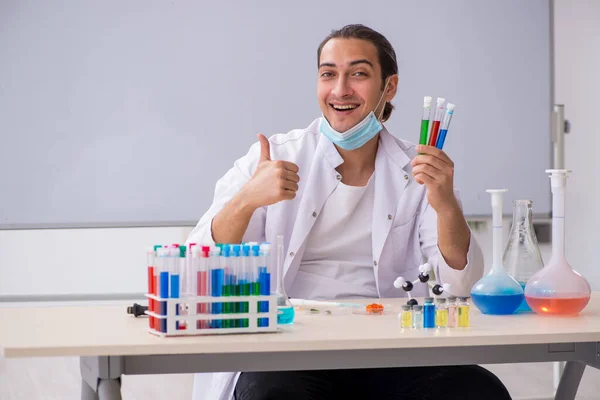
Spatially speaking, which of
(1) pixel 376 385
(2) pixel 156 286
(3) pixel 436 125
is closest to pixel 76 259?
(1) pixel 376 385

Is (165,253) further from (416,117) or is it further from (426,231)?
(416,117)

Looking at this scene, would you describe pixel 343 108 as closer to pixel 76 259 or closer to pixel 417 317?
pixel 417 317

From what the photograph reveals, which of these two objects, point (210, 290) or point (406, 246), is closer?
point (210, 290)

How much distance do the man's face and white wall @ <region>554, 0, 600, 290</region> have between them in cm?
175

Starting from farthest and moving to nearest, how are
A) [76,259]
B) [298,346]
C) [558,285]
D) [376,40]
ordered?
1. [76,259]
2. [376,40]
3. [558,285]
4. [298,346]

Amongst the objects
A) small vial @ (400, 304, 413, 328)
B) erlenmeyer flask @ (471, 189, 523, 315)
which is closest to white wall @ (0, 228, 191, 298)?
erlenmeyer flask @ (471, 189, 523, 315)

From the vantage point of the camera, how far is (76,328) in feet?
4.91

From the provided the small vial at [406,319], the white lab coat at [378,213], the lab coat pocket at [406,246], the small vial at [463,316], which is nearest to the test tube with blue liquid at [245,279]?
the small vial at [406,319]

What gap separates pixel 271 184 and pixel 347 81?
503mm

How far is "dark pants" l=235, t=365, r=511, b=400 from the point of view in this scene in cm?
168

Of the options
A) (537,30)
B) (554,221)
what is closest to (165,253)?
(554,221)

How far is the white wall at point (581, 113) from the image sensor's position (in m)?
3.76

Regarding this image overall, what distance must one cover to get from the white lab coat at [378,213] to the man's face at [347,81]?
0.09 m

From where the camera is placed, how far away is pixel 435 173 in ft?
6.23
